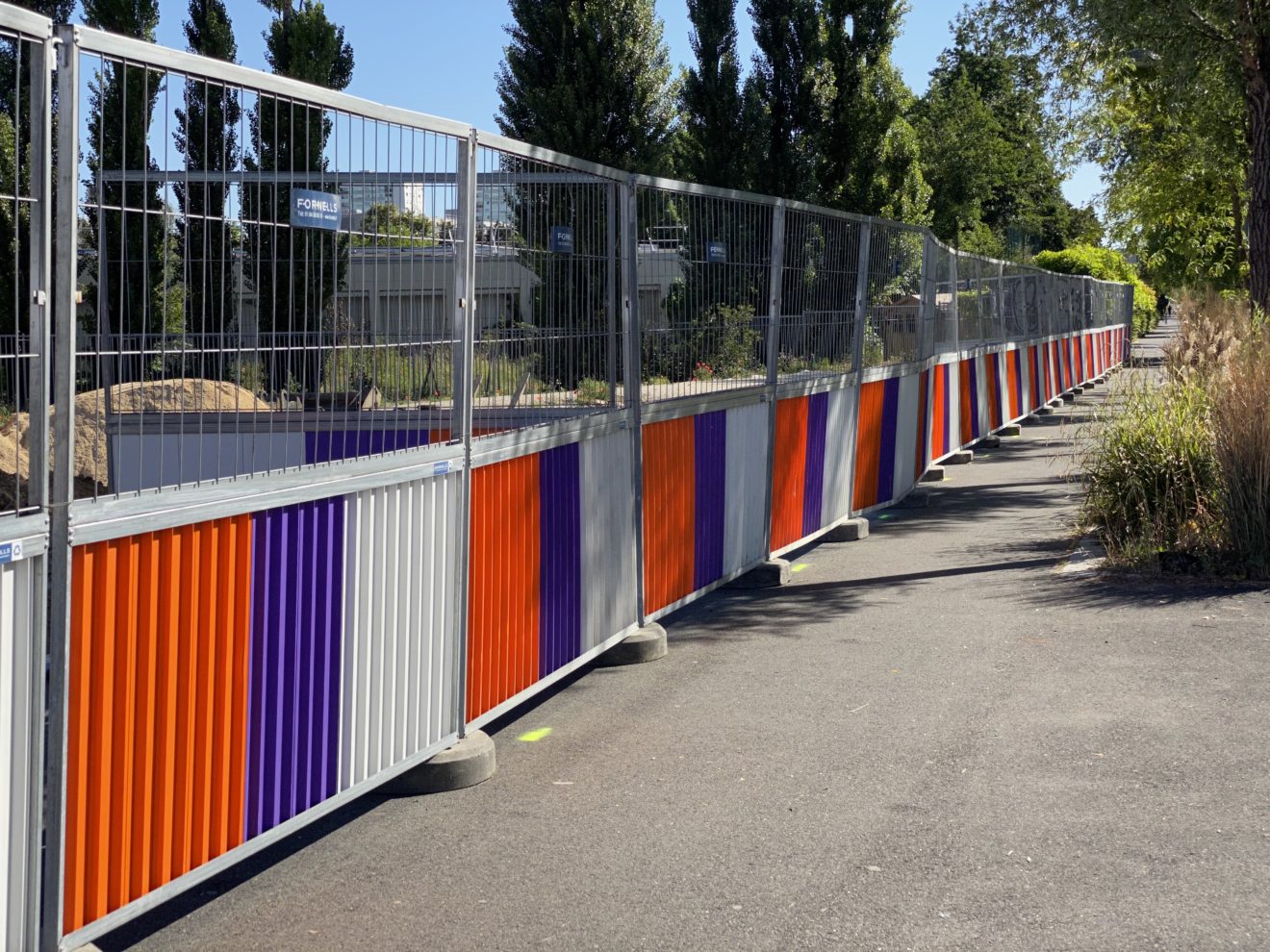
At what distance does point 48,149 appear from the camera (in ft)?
11.8

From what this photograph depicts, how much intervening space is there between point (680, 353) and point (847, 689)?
2.24 meters

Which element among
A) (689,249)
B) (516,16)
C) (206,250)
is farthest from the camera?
(516,16)

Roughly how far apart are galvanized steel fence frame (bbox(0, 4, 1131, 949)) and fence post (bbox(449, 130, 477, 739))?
1cm

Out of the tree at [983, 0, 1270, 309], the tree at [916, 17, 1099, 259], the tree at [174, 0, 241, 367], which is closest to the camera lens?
the tree at [174, 0, 241, 367]

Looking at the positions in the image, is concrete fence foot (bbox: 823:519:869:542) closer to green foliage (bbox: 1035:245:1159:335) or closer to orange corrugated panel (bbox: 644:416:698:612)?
orange corrugated panel (bbox: 644:416:698:612)

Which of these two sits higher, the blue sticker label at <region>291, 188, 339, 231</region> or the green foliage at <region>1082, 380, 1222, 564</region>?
the blue sticker label at <region>291, 188, 339, 231</region>

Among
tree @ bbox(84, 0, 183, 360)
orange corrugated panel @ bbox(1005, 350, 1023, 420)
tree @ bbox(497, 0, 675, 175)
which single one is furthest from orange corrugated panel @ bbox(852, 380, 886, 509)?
tree @ bbox(497, 0, 675, 175)

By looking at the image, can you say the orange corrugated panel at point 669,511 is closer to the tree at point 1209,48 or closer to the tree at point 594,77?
the tree at point 1209,48

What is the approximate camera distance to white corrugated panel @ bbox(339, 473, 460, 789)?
5070 millimetres

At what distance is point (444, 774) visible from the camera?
18.6ft

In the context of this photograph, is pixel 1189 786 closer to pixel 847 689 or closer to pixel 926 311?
pixel 847 689

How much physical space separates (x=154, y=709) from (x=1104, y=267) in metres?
66.8

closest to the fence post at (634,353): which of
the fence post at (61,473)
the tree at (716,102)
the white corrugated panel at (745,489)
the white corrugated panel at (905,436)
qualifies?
the white corrugated panel at (745,489)

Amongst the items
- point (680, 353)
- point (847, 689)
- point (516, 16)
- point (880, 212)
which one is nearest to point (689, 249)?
point (680, 353)
